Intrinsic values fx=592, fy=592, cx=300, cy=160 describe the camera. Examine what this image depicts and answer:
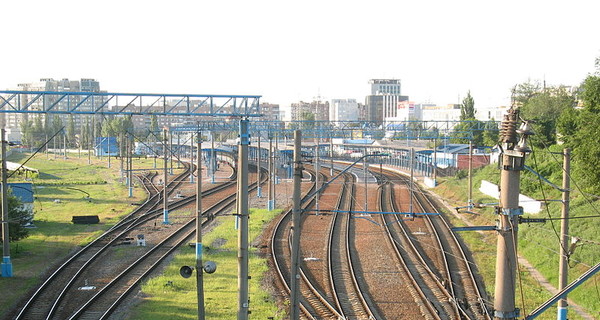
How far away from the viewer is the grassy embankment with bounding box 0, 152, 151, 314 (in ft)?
60.1

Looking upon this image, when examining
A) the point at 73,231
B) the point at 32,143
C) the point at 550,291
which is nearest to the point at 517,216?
the point at 550,291

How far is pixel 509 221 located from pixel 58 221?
27.5 meters

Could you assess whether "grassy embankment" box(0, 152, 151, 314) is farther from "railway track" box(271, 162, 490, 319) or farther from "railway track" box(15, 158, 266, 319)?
"railway track" box(271, 162, 490, 319)

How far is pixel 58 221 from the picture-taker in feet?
96.7

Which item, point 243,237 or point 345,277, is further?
point 345,277

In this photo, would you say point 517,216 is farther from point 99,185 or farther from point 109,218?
point 99,185

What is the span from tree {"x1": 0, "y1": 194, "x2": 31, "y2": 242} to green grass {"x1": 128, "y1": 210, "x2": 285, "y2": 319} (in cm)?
598

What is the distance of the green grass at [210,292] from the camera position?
47.5 feet

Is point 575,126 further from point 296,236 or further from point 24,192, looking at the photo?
point 24,192

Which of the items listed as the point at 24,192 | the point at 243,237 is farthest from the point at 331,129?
the point at 243,237

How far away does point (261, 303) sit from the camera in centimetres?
1527

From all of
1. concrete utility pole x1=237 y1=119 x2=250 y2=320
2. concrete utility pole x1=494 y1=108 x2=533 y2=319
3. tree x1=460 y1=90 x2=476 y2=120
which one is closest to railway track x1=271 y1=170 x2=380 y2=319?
concrete utility pole x1=237 y1=119 x2=250 y2=320

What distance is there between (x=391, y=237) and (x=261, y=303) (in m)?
9.60

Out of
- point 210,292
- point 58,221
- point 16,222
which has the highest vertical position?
point 16,222
